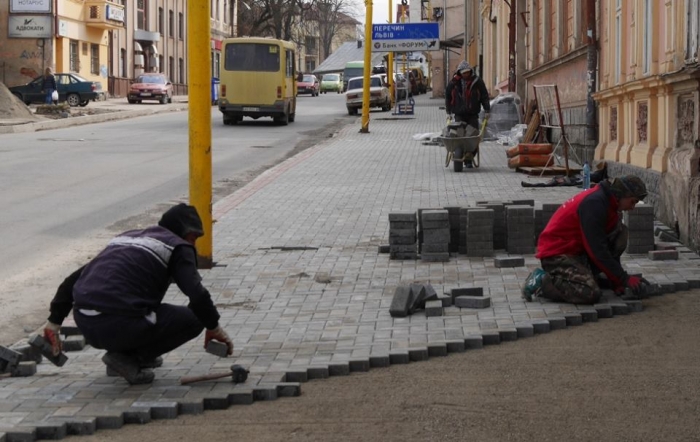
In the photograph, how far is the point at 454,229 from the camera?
35.2ft

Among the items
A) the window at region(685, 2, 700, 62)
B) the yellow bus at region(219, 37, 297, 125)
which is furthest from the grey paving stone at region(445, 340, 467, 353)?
the yellow bus at region(219, 37, 297, 125)

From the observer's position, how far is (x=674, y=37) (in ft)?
38.3

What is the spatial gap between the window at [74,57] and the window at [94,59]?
222cm

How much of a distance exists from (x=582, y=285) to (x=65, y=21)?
170 feet

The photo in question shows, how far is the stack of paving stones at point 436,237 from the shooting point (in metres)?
10.3

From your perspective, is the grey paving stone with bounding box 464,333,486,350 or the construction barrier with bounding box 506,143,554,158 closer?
the grey paving stone with bounding box 464,333,486,350

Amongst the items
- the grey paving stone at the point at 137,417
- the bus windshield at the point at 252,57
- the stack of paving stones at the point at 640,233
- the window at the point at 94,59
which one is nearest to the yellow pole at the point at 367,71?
the bus windshield at the point at 252,57

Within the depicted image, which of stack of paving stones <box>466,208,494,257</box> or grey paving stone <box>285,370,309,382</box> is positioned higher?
stack of paving stones <box>466,208,494,257</box>

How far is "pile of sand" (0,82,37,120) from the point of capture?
3697cm

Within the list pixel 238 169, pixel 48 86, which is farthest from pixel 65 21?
pixel 238 169

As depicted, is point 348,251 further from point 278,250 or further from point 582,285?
point 582,285

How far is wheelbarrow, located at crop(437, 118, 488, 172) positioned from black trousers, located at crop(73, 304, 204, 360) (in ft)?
44.7

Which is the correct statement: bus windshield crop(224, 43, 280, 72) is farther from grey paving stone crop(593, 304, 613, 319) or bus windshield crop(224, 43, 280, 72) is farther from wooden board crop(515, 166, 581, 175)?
grey paving stone crop(593, 304, 613, 319)

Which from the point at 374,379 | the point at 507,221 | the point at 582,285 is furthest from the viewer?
the point at 507,221
